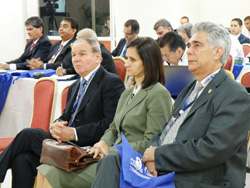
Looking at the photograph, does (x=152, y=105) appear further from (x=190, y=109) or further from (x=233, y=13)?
(x=233, y=13)

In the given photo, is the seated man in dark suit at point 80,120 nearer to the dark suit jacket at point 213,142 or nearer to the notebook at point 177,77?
the notebook at point 177,77

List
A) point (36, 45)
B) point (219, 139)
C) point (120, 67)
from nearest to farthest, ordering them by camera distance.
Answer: point (219, 139)
point (120, 67)
point (36, 45)

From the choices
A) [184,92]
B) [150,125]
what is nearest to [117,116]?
[150,125]

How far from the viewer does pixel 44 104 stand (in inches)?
129

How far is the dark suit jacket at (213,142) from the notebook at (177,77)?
47.9 inches

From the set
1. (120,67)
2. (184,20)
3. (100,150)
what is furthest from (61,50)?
(184,20)

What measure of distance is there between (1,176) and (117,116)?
2.79ft

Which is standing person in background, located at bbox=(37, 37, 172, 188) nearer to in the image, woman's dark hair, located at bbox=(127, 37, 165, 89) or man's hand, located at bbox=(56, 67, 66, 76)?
woman's dark hair, located at bbox=(127, 37, 165, 89)

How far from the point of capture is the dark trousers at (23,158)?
268 cm

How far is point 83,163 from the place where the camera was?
228cm

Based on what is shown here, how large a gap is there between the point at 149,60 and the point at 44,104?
1166 mm

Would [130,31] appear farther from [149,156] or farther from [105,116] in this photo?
[149,156]

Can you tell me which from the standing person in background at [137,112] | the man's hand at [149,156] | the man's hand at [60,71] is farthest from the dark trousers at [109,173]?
the man's hand at [60,71]

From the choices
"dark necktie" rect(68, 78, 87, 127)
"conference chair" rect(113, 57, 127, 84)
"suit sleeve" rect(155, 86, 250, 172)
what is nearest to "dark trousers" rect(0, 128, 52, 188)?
"dark necktie" rect(68, 78, 87, 127)
